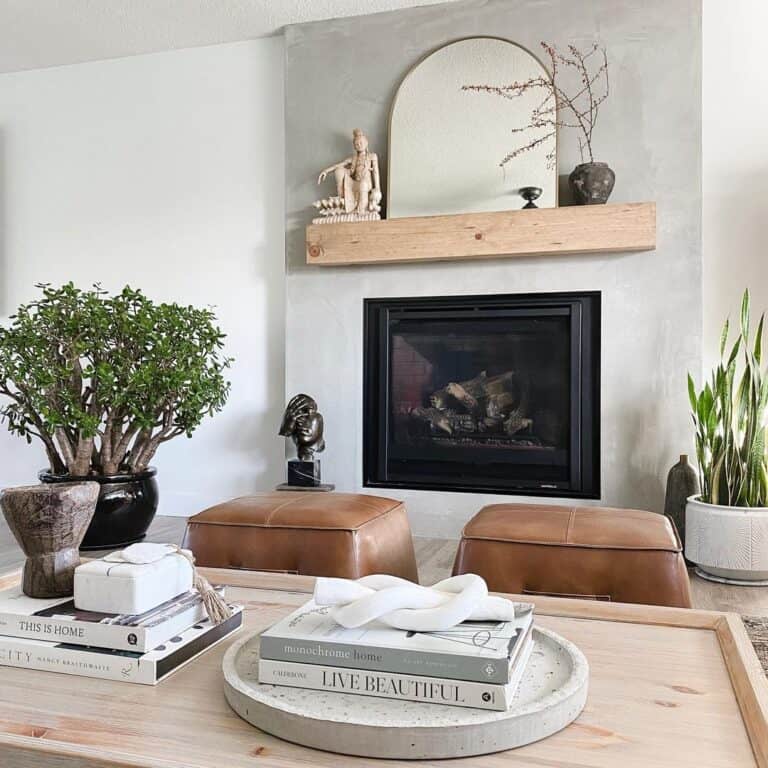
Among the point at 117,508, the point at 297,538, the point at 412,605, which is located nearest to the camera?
the point at 412,605

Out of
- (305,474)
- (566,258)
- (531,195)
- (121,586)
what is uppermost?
(531,195)

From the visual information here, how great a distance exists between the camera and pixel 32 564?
1108 mm

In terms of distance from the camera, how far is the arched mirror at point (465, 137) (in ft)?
11.2

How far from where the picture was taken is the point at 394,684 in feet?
2.78

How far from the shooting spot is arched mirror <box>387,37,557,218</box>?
3414 mm

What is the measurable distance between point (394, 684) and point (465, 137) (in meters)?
3.03

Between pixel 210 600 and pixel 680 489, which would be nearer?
pixel 210 600

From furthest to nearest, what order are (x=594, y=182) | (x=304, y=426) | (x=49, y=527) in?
→ (x=304, y=426), (x=594, y=182), (x=49, y=527)

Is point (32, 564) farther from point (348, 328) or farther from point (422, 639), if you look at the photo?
point (348, 328)

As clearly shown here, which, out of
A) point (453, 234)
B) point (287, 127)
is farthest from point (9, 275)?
point (453, 234)

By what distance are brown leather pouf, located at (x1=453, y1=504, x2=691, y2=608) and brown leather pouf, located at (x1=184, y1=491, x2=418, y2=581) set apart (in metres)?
0.25

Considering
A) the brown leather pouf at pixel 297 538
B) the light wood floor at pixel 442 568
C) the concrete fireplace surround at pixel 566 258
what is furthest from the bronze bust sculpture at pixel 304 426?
the brown leather pouf at pixel 297 538

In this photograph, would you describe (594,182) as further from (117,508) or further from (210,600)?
(210,600)

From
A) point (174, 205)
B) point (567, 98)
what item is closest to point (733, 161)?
point (567, 98)
